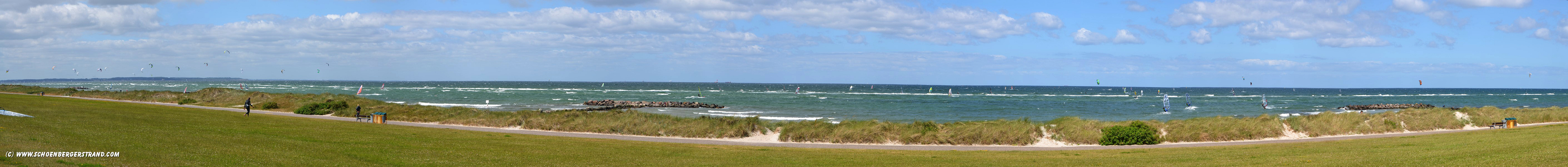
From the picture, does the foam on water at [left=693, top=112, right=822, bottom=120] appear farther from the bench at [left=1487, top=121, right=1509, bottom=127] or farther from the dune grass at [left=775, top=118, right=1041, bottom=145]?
the bench at [left=1487, top=121, right=1509, bottom=127]

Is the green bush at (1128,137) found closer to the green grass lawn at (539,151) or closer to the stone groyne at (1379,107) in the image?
the green grass lawn at (539,151)

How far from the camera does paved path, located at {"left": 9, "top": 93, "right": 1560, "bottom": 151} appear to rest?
21016mm

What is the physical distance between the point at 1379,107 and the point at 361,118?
245 feet

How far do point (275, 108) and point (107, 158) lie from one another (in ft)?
115

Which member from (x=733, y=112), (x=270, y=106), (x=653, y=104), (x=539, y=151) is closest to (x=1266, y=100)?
(x=733, y=112)

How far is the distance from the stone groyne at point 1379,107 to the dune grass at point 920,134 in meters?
55.7

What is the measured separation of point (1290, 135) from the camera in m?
26.3

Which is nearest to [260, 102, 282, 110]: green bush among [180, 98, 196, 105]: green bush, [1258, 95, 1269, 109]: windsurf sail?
[180, 98, 196, 105]: green bush

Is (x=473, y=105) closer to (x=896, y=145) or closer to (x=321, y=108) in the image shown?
(x=321, y=108)

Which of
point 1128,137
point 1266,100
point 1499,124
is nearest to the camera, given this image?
point 1128,137

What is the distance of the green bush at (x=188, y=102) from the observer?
4766 cm

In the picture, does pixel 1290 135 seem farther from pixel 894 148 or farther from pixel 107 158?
pixel 107 158

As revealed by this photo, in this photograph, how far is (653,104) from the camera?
6312 centimetres

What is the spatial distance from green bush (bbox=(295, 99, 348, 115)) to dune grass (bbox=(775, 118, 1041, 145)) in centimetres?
2346
